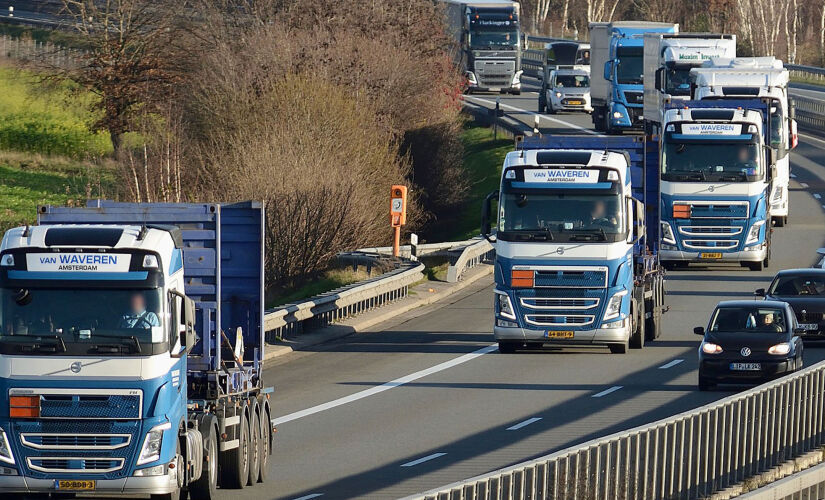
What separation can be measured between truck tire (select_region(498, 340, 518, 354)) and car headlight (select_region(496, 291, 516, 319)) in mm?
1153

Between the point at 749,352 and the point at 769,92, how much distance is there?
70.8 feet

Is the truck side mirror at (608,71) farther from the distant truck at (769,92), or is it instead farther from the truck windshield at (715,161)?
the truck windshield at (715,161)

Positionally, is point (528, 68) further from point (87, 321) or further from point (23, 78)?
point (87, 321)

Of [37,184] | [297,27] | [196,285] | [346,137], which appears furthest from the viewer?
[37,184]

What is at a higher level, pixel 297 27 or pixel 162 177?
pixel 297 27

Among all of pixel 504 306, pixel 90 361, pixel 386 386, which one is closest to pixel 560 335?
pixel 504 306

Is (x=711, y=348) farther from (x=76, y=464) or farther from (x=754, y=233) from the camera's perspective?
(x=754, y=233)

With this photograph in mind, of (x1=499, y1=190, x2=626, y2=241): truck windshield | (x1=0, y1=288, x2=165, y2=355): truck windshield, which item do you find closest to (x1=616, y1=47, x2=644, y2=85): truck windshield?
(x1=499, y1=190, x2=626, y2=241): truck windshield

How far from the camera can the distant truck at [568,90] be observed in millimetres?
82125

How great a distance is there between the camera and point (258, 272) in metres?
19.8

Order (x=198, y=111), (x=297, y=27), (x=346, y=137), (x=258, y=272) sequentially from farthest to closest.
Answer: (x=297, y=27) → (x=198, y=111) → (x=346, y=137) → (x=258, y=272)

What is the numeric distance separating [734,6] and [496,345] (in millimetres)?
84842

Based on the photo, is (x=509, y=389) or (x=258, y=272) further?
(x=509, y=389)

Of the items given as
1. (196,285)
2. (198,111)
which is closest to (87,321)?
(196,285)
